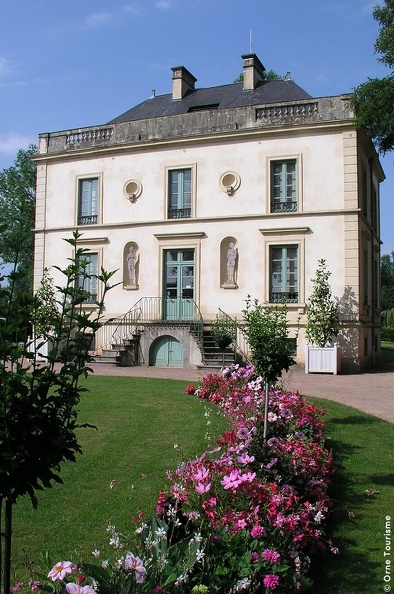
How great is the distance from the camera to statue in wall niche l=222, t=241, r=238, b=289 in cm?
2005

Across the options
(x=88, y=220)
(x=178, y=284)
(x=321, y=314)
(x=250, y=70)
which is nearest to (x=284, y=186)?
(x=321, y=314)

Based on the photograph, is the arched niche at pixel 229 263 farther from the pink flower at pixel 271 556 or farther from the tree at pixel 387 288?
the tree at pixel 387 288

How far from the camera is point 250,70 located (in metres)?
23.1

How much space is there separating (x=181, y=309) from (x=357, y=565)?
16.7 m

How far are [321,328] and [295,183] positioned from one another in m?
5.14

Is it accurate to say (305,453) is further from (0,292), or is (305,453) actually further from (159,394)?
(159,394)

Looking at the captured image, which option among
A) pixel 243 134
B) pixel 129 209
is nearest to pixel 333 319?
pixel 243 134

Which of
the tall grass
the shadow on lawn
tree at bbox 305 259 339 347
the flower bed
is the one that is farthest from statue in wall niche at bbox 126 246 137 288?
the flower bed

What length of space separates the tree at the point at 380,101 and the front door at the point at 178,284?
7.37 meters

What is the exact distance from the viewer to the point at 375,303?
933 inches

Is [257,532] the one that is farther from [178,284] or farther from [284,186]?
[178,284]

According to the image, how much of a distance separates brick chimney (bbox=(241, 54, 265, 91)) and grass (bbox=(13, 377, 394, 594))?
54.3 ft

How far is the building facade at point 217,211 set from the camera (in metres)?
18.9

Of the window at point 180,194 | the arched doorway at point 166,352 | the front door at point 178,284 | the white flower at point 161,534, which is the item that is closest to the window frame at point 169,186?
the window at point 180,194
